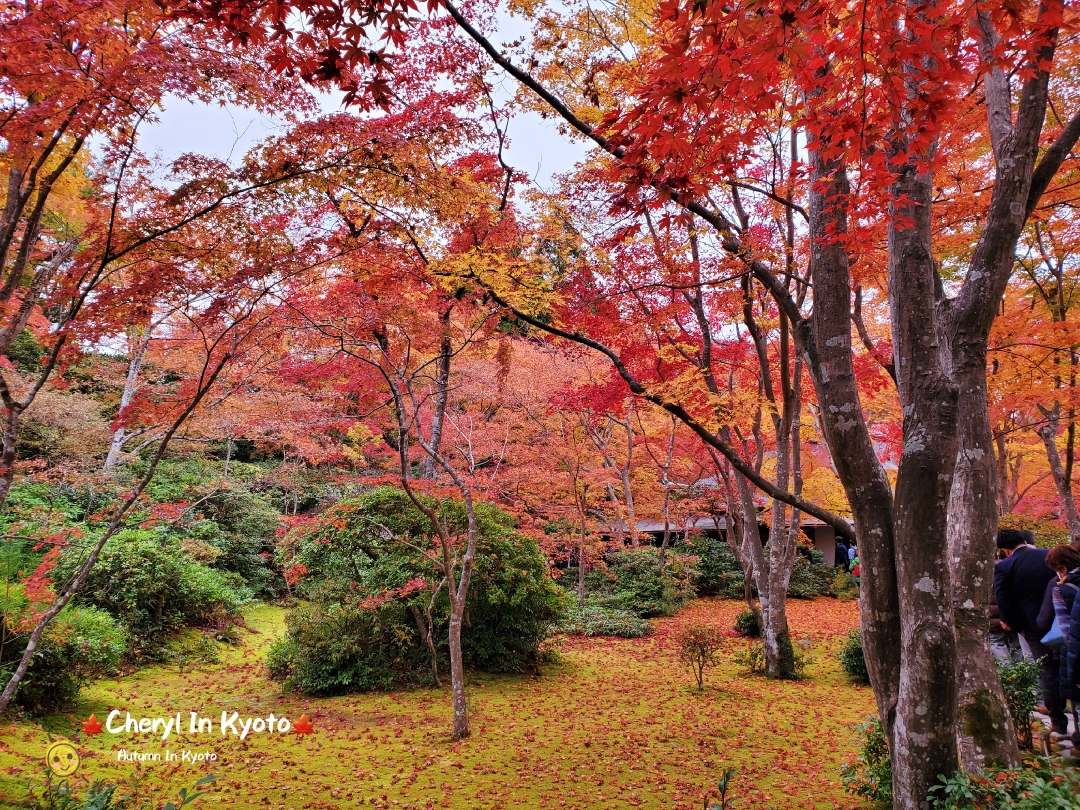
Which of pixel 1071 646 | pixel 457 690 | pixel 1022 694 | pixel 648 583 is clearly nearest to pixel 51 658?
pixel 457 690

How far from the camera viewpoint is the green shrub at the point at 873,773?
3662mm

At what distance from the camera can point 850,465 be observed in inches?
120

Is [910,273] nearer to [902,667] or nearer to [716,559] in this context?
[902,667]

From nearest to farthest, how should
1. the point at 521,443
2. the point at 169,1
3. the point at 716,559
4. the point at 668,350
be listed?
the point at 169,1 < the point at 668,350 < the point at 521,443 < the point at 716,559

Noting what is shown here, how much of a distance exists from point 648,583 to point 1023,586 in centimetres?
1033

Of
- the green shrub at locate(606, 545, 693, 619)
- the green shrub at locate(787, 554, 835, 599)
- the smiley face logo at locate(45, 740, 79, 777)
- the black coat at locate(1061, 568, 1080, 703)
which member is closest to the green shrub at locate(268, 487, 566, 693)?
the smiley face logo at locate(45, 740, 79, 777)

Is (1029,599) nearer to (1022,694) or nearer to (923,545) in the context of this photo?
(1022,694)

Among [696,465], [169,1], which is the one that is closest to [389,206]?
[169,1]

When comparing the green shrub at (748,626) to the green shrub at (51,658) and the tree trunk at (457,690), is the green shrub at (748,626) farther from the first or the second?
the green shrub at (51,658)

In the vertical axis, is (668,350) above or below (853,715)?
above

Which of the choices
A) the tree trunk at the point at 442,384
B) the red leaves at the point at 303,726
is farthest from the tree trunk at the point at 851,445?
the red leaves at the point at 303,726

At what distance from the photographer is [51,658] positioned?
17.7 ft

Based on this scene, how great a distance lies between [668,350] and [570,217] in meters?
2.57

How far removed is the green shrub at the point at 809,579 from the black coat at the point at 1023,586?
12231mm
